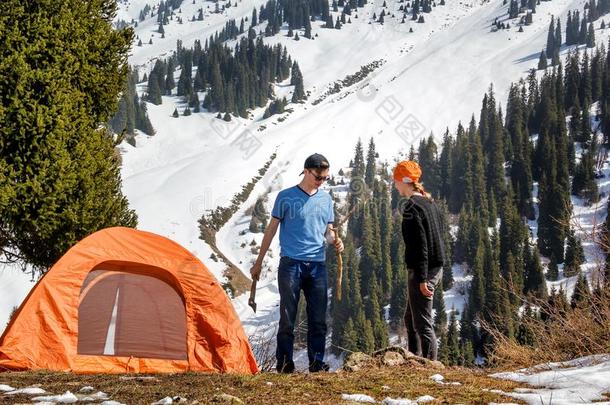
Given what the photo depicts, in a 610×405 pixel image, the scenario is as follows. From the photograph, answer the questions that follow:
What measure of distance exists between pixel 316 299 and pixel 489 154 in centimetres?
11997

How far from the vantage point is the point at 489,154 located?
11969 cm

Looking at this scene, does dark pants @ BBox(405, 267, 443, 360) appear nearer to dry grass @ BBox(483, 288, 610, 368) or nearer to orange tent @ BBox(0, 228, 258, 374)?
dry grass @ BBox(483, 288, 610, 368)

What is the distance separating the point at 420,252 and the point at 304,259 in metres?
1.42

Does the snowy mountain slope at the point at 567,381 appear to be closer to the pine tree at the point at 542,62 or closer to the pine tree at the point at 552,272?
the pine tree at the point at 552,272

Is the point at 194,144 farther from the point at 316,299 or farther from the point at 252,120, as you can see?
the point at 316,299

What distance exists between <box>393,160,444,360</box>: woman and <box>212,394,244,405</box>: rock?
3.14m

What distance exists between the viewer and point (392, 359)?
6086 mm

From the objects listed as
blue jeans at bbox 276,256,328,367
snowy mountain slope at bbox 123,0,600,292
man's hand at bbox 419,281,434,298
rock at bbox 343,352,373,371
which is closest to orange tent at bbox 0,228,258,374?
blue jeans at bbox 276,256,328,367

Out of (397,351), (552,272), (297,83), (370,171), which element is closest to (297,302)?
(397,351)

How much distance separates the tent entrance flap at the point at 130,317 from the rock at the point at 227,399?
161 inches

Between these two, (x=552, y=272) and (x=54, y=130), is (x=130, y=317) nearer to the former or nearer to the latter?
(x=54, y=130)

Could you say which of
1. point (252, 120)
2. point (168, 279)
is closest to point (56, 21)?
point (168, 279)

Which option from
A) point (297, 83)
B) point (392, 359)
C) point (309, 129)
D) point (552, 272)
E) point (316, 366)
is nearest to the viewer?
point (392, 359)

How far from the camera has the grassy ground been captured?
423 cm
